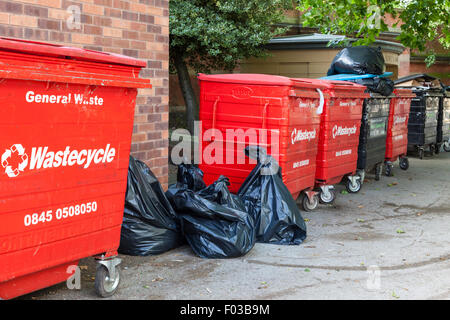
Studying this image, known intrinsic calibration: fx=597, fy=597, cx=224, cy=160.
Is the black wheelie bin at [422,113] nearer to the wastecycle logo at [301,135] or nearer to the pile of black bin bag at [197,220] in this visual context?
the wastecycle logo at [301,135]

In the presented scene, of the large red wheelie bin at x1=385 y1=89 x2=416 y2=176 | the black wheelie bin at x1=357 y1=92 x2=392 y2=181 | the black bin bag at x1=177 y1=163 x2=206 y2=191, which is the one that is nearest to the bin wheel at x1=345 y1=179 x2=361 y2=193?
the black wheelie bin at x1=357 y1=92 x2=392 y2=181

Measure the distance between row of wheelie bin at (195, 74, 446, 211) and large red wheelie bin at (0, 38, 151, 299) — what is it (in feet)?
7.14

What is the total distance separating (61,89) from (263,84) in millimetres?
2846

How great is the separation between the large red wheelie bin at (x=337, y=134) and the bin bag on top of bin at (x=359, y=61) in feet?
2.97

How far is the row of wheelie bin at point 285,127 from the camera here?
5.91 meters

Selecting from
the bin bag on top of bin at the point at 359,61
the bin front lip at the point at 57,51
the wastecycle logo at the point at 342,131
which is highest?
the bin bag on top of bin at the point at 359,61

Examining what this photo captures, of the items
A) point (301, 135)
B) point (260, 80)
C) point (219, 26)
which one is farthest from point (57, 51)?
point (219, 26)

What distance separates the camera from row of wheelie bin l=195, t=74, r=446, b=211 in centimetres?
591

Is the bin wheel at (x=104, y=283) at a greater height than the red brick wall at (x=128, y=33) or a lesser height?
lesser

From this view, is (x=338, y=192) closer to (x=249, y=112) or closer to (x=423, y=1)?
(x=249, y=112)

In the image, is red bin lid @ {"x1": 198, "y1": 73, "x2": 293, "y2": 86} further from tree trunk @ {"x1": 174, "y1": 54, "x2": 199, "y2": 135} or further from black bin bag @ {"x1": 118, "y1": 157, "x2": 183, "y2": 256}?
tree trunk @ {"x1": 174, "y1": 54, "x2": 199, "y2": 135}

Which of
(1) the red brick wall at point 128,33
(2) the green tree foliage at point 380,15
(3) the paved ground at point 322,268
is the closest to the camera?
(3) the paved ground at point 322,268

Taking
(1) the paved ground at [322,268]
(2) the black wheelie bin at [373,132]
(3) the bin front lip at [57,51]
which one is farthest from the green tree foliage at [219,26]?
(3) the bin front lip at [57,51]
